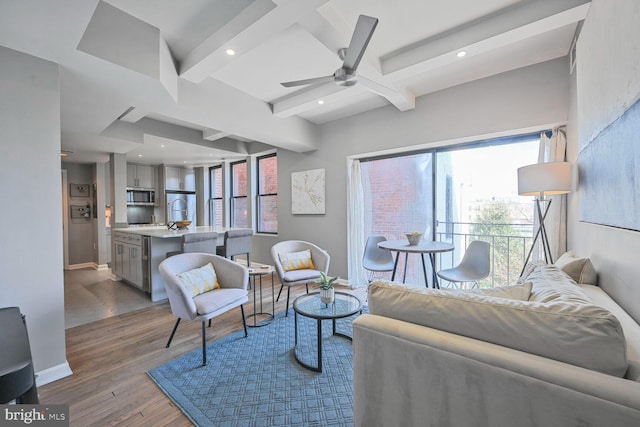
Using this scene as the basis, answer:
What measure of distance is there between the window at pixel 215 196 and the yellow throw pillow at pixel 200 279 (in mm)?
4803

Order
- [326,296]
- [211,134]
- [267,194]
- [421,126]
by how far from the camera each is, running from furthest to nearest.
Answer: [267,194], [211,134], [421,126], [326,296]

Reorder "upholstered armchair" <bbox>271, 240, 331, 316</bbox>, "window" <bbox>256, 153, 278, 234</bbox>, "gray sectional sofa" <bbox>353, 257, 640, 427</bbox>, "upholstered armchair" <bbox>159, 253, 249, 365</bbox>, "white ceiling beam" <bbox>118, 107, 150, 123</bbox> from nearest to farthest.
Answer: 1. "gray sectional sofa" <bbox>353, 257, 640, 427</bbox>
2. "upholstered armchair" <bbox>159, 253, 249, 365</bbox>
3. "upholstered armchair" <bbox>271, 240, 331, 316</bbox>
4. "white ceiling beam" <bbox>118, 107, 150, 123</bbox>
5. "window" <bbox>256, 153, 278, 234</bbox>

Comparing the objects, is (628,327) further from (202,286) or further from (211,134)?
(211,134)

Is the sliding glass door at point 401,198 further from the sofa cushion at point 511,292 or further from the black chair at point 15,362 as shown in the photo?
the black chair at point 15,362

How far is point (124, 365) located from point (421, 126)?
4.11 meters

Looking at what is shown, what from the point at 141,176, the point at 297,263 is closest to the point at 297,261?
the point at 297,263

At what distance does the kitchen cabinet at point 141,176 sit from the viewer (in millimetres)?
6637

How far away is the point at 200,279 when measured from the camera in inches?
99.5

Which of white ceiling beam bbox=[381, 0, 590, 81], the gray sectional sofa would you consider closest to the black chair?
the gray sectional sofa

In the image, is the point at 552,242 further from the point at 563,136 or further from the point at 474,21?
the point at 474,21

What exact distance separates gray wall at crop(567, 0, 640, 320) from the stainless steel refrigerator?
7788 mm

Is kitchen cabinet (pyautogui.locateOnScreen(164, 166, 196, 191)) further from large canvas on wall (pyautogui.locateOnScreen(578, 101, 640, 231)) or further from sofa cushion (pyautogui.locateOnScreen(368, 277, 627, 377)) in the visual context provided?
large canvas on wall (pyautogui.locateOnScreen(578, 101, 640, 231))

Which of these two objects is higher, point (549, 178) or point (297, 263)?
point (549, 178)

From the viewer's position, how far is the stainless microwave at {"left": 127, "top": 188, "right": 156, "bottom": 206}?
6.66m
